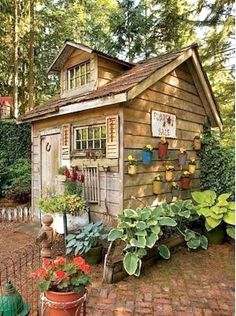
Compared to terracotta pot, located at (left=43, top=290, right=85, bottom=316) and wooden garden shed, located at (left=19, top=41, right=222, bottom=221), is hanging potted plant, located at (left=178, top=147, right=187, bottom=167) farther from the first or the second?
terracotta pot, located at (left=43, top=290, right=85, bottom=316)

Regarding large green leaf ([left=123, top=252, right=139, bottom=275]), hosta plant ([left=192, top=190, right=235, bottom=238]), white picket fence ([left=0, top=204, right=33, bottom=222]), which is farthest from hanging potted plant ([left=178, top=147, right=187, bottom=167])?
white picket fence ([left=0, top=204, right=33, bottom=222])

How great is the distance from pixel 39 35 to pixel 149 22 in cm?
553

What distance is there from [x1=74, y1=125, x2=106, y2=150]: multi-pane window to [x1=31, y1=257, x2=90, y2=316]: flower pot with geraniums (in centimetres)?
319

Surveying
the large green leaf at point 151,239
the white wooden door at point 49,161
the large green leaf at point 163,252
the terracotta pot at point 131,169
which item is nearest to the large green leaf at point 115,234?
the large green leaf at point 151,239

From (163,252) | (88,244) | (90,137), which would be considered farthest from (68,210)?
(163,252)

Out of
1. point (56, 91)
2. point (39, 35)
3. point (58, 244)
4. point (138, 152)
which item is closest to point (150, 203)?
point (138, 152)

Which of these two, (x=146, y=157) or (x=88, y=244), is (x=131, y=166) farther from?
(x=88, y=244)

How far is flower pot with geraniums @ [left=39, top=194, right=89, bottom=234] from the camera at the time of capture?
535 cm

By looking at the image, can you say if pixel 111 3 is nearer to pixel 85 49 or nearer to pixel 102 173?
pixel 85 49

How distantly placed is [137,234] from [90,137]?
2482 millimetres

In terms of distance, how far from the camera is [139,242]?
412 centimetres

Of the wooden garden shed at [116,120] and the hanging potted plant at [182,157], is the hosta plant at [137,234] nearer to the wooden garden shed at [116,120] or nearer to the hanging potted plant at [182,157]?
the wooden garden shed at [116,120]

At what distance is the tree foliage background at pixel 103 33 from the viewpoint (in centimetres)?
866

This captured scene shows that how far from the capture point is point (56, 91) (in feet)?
54.0
